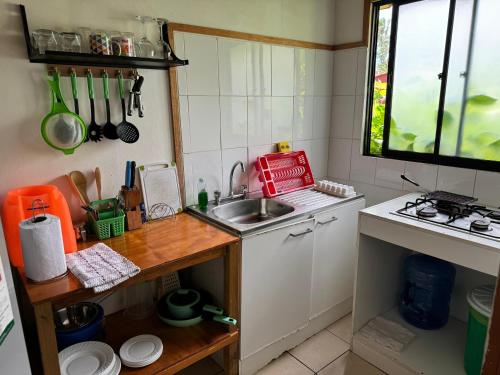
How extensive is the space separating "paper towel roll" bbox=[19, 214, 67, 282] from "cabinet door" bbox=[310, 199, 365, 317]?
1.27 metres

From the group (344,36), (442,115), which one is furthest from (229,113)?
(442,115)

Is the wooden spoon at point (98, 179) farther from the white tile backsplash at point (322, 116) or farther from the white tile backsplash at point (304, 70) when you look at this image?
the white tile backsplash at point (322, 116)

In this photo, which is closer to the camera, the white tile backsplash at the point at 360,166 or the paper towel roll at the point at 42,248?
the paper towel roll at the point at 42,248

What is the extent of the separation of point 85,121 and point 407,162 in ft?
6.23

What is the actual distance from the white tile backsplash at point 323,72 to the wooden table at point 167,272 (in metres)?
1.37

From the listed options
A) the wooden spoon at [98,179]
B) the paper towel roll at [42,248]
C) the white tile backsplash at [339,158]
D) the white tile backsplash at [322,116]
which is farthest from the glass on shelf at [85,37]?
the white tile backsplash at [339,158]

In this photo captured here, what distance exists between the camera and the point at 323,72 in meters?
2.53

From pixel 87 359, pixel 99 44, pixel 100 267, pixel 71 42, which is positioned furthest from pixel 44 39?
pixel 87 359

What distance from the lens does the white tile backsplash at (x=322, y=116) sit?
2.56 meters

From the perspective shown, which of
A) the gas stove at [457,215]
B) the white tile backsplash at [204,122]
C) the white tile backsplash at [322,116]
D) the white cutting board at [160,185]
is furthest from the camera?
the white tile backsplash at [322,116]

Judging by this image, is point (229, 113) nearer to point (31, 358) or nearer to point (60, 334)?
point (60, 334)

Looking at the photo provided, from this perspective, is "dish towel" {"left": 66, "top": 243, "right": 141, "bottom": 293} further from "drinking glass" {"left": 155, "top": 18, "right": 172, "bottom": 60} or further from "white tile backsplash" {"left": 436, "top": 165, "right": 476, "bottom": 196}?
"white tile backsplash" {"left": 436, "top": 165, "right": 476, "bottom": 196}

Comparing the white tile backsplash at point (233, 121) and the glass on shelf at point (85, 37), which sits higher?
the glass on shelf at point (85, 37)

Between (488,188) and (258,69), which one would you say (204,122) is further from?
(488,188)
